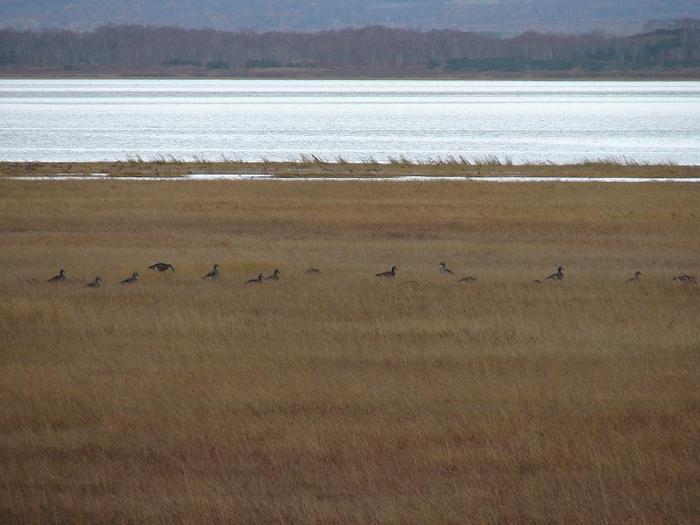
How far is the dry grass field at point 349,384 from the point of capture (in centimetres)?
825

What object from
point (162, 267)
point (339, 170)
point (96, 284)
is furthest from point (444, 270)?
point (339, 170)

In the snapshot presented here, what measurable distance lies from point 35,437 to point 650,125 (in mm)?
88940

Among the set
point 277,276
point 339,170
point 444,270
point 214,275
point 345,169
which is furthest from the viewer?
point 345,169

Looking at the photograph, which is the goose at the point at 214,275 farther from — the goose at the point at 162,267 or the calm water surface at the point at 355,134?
the calm water surface at the point at 355,134

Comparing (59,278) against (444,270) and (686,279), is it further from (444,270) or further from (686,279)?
(686,279)

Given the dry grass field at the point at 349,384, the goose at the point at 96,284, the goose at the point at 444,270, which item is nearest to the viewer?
the dry grass field at the point at 349,384

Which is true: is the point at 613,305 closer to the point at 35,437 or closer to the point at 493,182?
the point at 35,437

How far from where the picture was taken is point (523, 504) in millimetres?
8102

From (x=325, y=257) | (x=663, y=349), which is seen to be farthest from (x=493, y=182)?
(x=663, y=349)

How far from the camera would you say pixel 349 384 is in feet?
36.3

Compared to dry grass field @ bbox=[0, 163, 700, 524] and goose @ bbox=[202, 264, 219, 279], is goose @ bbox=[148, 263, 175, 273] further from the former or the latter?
goose @ bbox=[202, 264, 219, 279]

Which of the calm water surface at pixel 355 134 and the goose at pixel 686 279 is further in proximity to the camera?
the calm water surface at pixel 355 134

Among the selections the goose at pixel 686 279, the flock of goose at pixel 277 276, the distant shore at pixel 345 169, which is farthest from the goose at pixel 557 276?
the distant shore at pixel 345 169

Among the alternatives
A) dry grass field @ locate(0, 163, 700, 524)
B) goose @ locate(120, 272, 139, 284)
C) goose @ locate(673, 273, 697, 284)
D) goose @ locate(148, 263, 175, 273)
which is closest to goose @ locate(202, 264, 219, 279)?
dry grass field @ locate(0, 163, 700, 524)
